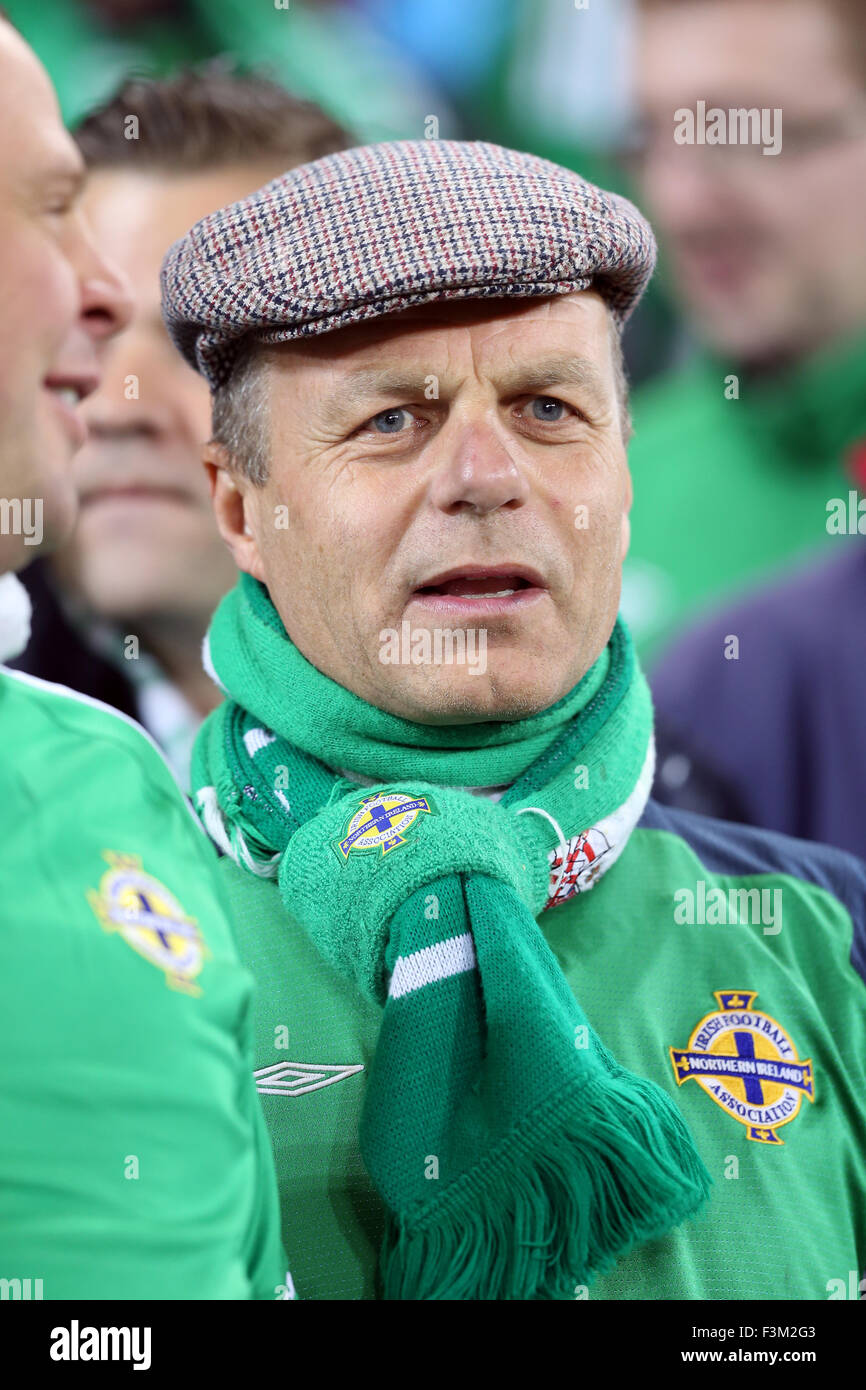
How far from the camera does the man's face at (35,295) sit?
881mm

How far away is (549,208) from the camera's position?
117 centimetres

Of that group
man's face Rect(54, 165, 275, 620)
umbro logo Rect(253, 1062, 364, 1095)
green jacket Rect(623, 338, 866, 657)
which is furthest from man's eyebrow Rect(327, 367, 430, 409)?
green jacket Rect(623, 338, 866, 657)

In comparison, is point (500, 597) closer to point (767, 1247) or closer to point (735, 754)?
point (767, 1247)

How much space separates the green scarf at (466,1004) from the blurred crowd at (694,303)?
834 millimetres

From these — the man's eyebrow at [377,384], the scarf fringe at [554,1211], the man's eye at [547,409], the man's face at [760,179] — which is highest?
the man's face at [760,179]

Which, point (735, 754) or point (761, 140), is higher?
point (761, 140)

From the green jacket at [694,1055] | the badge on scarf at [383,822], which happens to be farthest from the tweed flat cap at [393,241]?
the green jacket at [694,1055]

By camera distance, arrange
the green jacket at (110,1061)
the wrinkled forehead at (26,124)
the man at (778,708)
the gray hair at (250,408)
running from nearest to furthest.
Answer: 1. the green jacket at (110,1061)
2. the wrinkled forehead at (26,124)
3. the gray hair at (250,408)
4. the man at (778,708)

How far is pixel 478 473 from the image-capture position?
115 centimetres

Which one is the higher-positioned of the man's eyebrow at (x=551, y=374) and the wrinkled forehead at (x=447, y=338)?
the wrinkled forehead at (x=447, y=338)

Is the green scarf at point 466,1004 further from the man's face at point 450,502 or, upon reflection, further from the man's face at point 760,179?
the man's face at point 760,179

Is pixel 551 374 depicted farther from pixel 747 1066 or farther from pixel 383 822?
pixel 747 1066

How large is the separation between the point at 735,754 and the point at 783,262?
738 millimetres

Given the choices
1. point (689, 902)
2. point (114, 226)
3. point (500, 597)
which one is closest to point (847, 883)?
point (689, 902)
